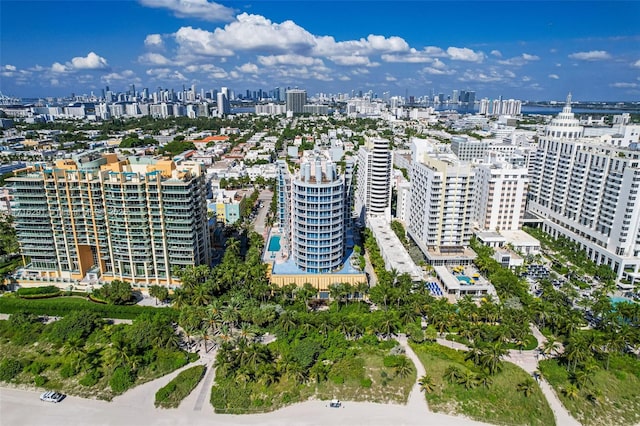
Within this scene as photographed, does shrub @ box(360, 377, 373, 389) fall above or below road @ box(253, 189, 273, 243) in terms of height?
below

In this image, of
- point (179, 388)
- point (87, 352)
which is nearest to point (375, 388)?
point (179, 388)

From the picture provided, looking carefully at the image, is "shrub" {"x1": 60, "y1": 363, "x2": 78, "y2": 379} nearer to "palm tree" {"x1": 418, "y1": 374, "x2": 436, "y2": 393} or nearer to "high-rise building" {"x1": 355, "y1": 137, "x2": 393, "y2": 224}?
"palm tree" {"x1": 418, "y1": 374, "x2": 436, "y2": 393}

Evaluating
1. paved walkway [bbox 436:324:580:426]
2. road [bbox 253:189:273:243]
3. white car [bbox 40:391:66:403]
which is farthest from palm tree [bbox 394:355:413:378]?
road [bbox 253:189:273:243]

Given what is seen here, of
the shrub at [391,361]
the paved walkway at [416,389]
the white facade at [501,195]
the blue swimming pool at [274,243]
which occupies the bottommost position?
the paved walkway at [416,389]

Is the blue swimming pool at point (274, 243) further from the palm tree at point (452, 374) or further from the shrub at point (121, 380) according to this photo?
the palm tree at point (452, 374)

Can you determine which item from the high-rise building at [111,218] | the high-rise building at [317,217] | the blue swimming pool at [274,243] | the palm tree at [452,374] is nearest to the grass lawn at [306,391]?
the palm tree at [452,374]

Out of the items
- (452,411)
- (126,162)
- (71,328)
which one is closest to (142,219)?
(126,162)
